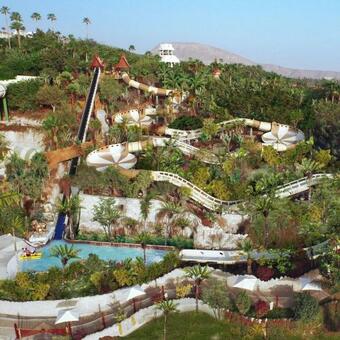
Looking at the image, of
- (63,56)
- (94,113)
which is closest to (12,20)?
(63,56)

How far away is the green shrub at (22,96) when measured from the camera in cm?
6288

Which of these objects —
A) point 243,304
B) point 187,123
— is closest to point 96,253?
point 243,304

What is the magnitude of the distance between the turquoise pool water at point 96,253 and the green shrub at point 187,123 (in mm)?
23070

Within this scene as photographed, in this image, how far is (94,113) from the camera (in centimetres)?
6228

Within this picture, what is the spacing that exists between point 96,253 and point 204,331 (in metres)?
13.0

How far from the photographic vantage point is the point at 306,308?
92.3ft

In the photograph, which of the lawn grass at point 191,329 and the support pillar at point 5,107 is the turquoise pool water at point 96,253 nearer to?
the lawn grass at point 191,329

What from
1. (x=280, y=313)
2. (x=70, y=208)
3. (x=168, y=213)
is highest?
(x=70, y=208)

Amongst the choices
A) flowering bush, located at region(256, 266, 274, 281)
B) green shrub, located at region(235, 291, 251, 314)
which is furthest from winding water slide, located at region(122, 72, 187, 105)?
green shrub, located at region(235, 291, 251, 314)

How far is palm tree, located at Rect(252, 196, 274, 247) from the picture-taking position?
1447 inches

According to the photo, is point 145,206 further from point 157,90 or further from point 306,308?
point 157,90

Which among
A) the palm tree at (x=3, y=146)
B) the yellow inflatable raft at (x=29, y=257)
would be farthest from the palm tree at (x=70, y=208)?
the palm tree at (x=3, y=146)

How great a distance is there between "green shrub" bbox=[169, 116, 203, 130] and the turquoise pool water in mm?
23070

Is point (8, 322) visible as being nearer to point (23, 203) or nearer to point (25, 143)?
point (23, 203)
